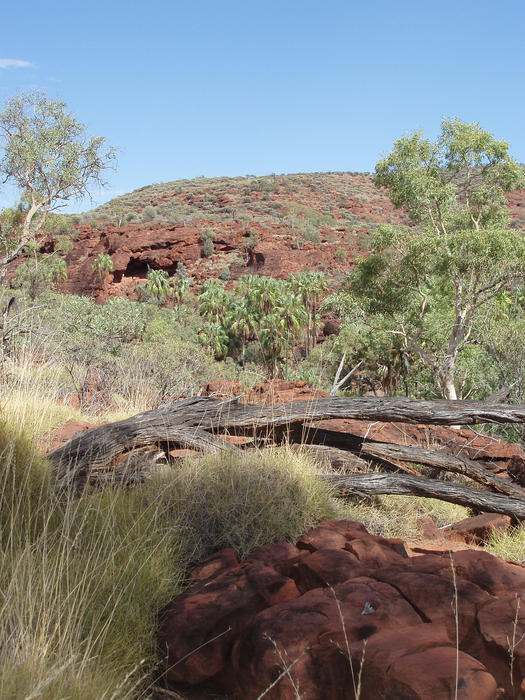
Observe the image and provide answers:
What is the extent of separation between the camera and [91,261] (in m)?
54.9

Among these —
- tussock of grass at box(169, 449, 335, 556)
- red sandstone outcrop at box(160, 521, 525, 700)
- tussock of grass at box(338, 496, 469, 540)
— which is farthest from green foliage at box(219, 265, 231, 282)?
red sandstone outcrop at box(160, 521, 525, 700)

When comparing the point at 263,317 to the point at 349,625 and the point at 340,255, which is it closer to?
the point at 340,255

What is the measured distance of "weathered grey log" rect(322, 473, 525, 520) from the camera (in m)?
4.59

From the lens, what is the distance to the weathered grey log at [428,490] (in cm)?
459

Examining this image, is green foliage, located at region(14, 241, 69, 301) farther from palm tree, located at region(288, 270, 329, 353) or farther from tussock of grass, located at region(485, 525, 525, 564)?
tussock of grass, located at region(485, 525, 525, 564)

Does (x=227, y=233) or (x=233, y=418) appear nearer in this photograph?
(x=233, y=418)

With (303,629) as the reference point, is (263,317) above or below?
below

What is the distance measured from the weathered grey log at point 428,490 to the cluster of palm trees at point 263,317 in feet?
89.4

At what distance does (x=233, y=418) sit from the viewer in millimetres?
4941

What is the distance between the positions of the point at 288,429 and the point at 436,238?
9.68 m

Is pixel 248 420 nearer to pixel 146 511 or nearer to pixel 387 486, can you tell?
pixel 387 486

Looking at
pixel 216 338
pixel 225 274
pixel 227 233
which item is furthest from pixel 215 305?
pixel 227 233

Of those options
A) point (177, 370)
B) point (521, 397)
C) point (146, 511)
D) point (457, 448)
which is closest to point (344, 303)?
point (177, 370)

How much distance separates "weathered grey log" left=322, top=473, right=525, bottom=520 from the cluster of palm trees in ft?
89.4
